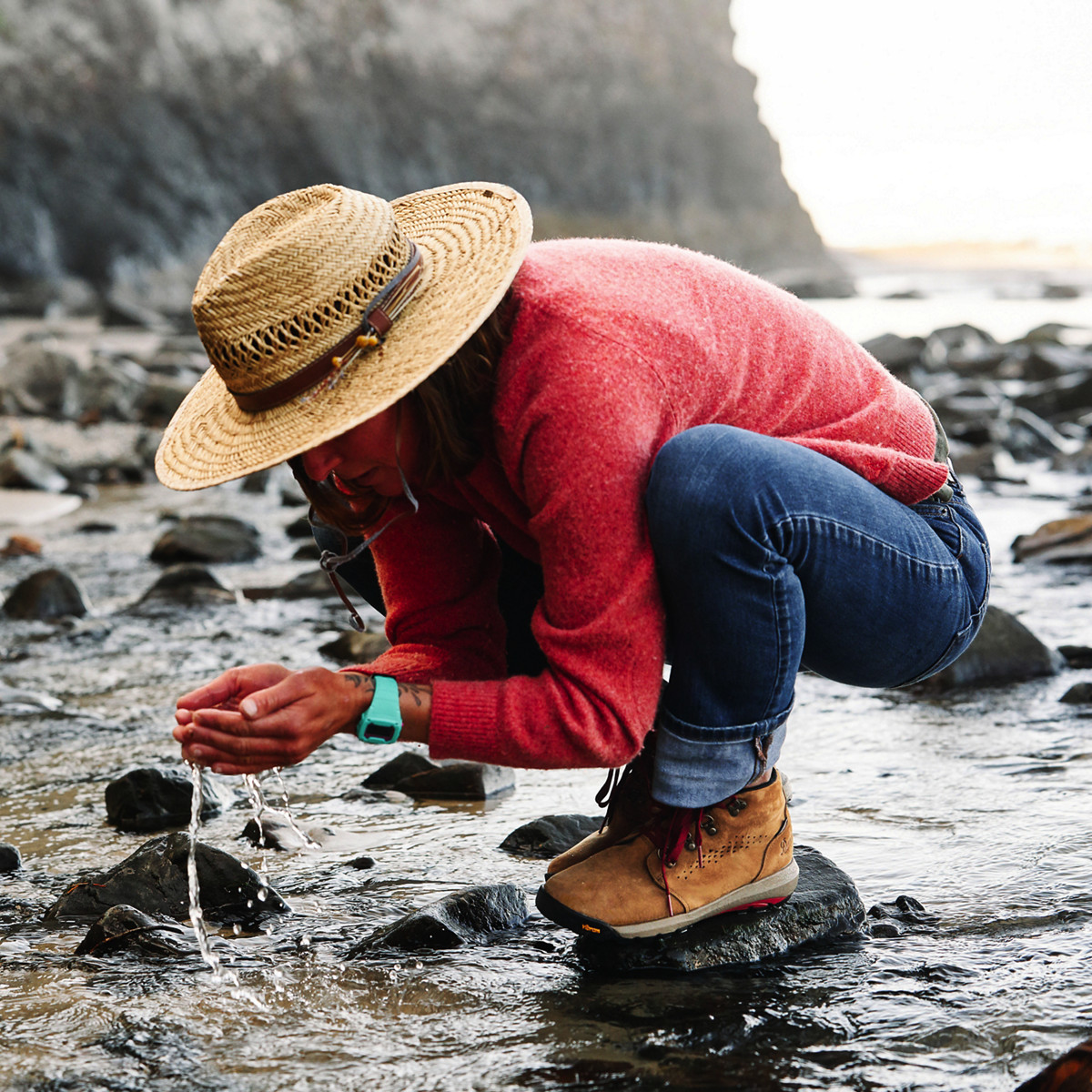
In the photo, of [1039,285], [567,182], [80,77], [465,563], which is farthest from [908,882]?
[567,182]

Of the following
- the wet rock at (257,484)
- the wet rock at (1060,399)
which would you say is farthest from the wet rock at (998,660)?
the wet rock at (1060,399)

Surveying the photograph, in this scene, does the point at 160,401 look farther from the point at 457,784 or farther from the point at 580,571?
the point at 580,571

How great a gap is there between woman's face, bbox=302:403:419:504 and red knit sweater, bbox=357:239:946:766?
10 cm

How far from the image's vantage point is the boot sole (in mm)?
1831

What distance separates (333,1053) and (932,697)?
176cm

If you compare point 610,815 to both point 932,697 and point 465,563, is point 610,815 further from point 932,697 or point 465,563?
point 932,697

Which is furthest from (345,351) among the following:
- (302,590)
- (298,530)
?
(298,530)

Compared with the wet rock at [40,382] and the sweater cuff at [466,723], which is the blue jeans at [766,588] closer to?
the sweater cuff at [466,723]

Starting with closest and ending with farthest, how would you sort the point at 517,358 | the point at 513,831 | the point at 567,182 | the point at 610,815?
the point at 517,358, the point at 610,815, the point at 513,831, the point at 567,182

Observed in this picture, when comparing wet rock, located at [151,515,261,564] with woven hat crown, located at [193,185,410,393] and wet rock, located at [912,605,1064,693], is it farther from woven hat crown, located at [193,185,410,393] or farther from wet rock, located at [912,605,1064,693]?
woven hat crown, located at [193,185,410,393]

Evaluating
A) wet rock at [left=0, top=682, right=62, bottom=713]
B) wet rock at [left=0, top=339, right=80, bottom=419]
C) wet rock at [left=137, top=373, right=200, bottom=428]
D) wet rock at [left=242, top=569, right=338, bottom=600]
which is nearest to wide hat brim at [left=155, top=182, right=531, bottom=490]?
wet rock at [left=0, top=682, right=62, bottom=713]

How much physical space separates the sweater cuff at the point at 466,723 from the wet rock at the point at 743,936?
349 mm

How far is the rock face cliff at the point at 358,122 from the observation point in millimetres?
20203

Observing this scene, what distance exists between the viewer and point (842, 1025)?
159cm
